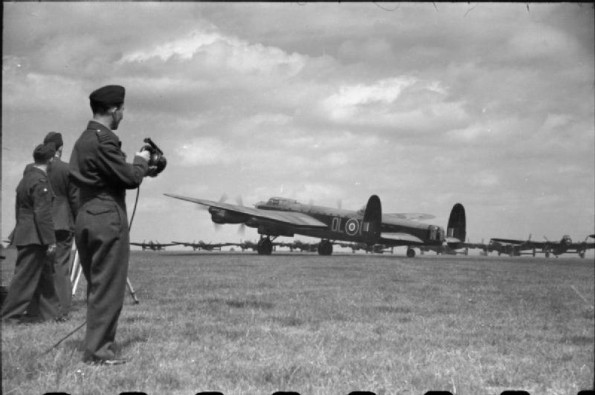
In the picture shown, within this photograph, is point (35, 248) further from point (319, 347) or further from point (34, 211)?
point (319, 347)

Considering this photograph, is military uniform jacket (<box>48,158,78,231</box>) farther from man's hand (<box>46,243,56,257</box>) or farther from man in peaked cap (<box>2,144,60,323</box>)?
man's hand (<box>46,243,56,257</box>)

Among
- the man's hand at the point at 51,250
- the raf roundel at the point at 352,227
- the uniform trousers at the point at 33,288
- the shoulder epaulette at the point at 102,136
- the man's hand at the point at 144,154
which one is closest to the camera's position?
the shoulder epaulette at the point at 102,136

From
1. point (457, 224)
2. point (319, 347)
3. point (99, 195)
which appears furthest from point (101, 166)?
point (457, 224)

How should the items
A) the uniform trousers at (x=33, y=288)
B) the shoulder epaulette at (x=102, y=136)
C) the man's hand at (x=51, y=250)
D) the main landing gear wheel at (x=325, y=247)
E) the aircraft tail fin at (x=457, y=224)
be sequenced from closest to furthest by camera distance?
the shoulder epaulette at (x=102, y=136)
the uniform trousers at (x=33, y=288)
the man's hand at (x=51, y=250)
the main landing gear wheel at (x=325, y=247)
the aircraft tail fin at (x=457, y=224)

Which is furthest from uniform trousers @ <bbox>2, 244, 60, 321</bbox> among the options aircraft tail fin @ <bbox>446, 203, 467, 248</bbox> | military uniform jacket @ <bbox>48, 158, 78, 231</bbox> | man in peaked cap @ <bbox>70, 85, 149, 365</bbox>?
aircraft tail fin @ <bbox>446, 203, 467, 248</bbox>

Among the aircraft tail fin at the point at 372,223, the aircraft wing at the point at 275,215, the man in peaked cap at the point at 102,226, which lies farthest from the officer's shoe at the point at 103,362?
the aircraft tail fin at the point at 372,223

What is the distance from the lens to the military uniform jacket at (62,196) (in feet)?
21.4

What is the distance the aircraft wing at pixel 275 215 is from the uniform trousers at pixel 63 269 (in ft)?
74.4

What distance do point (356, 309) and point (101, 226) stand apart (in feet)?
14.2

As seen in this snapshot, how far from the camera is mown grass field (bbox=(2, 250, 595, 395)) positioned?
3549mm

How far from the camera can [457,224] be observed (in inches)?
1532

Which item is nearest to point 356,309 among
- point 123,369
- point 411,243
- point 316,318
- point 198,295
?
point 316,318

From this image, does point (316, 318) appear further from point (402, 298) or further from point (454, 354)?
point (402, 298)

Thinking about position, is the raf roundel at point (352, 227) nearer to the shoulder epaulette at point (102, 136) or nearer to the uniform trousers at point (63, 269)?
the uniform trousers at point (63, 269)
